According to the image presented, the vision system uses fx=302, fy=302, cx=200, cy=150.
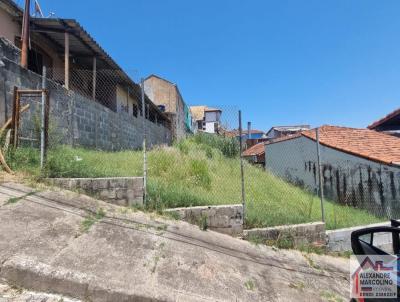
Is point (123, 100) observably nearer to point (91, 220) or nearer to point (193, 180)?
point (193, 180)

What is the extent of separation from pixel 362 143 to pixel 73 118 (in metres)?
10.8

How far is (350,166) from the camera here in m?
10.5

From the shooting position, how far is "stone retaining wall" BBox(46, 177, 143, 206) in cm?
514

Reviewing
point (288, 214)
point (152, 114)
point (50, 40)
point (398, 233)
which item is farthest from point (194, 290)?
point (152, 114)

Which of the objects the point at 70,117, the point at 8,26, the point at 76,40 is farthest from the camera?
the point at 76,40

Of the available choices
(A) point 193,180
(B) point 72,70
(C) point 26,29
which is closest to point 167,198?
(A) point 193,180

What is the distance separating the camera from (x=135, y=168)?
22.8 ft

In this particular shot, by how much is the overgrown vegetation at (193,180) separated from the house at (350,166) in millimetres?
1122

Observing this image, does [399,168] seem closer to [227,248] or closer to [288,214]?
[288,214]

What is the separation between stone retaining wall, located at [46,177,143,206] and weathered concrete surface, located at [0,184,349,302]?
8.2 inches

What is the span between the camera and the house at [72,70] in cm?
648

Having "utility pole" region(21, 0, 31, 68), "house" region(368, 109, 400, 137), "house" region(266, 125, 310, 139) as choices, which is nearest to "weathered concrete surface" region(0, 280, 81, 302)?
"utility pole" region(21, 0, 31, 68)

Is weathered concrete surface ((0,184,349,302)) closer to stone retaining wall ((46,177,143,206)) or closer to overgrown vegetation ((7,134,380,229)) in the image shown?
stone retaining wall ((46,177,143,206))

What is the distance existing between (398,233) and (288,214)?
3655mm
